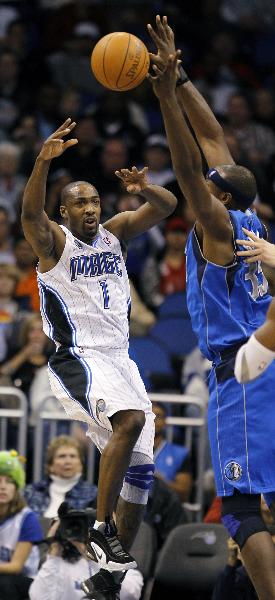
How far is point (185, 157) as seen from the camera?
7.06 meters

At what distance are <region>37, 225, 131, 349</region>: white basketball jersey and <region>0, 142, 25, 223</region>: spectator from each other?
7.40 m

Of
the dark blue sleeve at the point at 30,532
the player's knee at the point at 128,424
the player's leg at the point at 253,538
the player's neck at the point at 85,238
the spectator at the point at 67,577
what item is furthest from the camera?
the dark blue sleeve at the point at 30,532

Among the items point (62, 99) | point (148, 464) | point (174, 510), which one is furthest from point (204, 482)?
point (62, 99)

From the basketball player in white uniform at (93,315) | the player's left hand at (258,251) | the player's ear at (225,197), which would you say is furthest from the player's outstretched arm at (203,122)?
the player's left hand at (258,251)

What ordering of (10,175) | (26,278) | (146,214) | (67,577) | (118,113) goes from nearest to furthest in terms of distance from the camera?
(146,214), (67,577), (26,278), (10,175), (118,113)

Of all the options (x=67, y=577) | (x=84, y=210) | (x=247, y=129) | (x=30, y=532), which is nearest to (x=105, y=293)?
(x=84, y=210)

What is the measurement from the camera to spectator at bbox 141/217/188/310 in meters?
13.8

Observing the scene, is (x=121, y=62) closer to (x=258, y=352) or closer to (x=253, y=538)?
(x=258, y=352)

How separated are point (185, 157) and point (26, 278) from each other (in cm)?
690

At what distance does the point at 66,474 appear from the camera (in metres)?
10.2

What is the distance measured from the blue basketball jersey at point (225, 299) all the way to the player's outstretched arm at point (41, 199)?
3.22 ft

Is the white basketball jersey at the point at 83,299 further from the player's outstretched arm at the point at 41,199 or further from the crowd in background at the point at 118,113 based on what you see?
the crowd in background at the point at 118,113

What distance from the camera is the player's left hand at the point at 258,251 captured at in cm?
683

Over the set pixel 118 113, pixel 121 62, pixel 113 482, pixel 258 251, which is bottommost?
pixel 113 482
